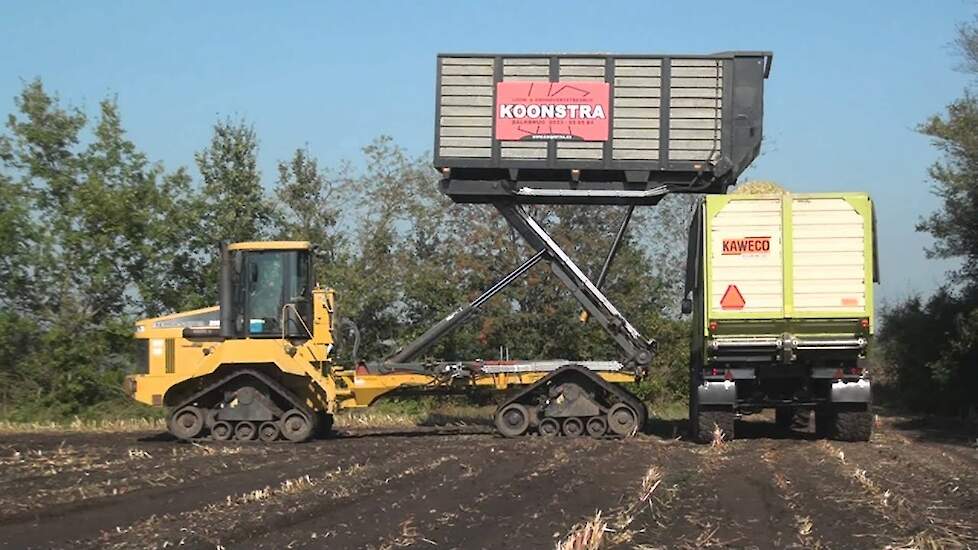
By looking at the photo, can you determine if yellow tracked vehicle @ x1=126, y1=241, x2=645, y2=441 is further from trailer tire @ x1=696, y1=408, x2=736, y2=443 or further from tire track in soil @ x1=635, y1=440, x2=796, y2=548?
tire track in soil @ x1=635, y1=440, x2=796, y2=548

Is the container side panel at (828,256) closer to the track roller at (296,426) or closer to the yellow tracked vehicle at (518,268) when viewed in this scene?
the yellow tracked vehicle at (518,268)

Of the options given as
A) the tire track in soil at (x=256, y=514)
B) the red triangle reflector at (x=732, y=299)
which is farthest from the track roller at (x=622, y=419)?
the tire track in soil at (x=256, y=514)

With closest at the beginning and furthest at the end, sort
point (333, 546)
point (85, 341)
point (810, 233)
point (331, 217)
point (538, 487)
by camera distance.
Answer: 1. point (333, 546)
2. point (538, 487)
3. point (810, 233)
4. point (85, 341)
5. point (331, 217)

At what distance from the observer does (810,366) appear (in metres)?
16.6

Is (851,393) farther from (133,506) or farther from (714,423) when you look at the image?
(133,506)

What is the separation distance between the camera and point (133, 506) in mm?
9773

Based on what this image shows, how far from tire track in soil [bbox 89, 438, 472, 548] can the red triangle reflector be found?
5.38 metres

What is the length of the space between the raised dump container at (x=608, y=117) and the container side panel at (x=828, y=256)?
2717 millimetres

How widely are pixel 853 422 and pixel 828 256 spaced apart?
2.51 metres

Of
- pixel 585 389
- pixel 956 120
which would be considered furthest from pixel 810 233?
pixel 956 120

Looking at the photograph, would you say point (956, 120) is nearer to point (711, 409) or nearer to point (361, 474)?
point (711, 409)

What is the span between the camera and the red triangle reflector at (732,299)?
630 inches

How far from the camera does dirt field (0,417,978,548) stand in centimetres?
811

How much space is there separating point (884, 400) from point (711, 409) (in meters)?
20.0
